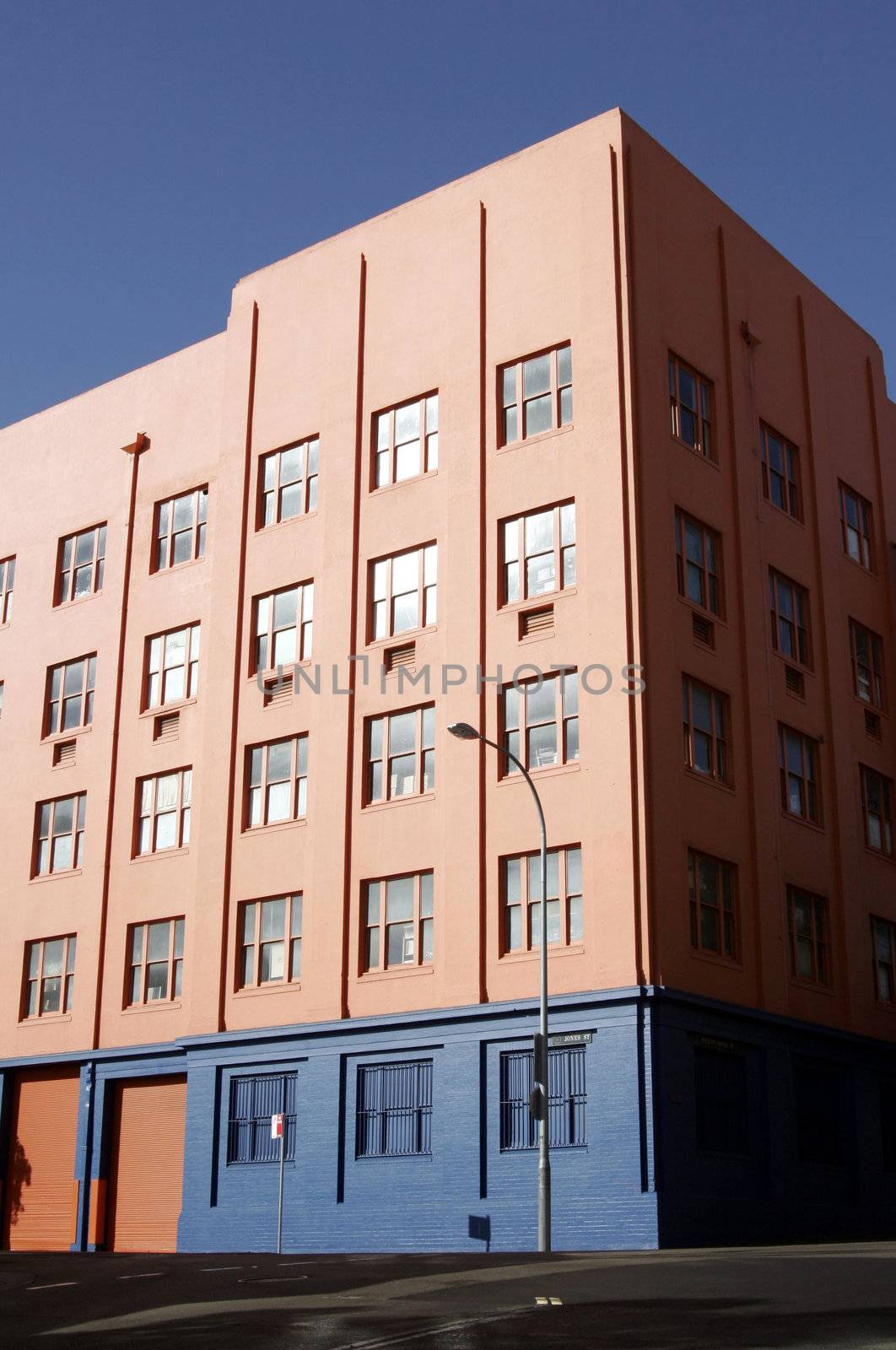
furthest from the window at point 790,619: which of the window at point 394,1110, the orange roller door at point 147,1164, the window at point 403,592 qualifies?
the orange roller door at point 147,1164

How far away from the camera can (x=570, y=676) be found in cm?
3528

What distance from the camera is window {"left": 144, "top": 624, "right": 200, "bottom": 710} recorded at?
1715 inches

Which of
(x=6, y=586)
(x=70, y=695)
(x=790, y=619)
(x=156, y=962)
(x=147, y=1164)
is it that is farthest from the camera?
(x=6, y=586)

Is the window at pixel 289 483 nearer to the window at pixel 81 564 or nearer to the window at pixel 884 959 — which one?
the window at pixel 81 564

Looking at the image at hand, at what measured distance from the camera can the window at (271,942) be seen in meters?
38.6

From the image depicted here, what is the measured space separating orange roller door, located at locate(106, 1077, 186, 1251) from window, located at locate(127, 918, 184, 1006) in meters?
2.21

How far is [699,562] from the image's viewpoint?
1478 inches

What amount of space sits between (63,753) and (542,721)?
55.0ft

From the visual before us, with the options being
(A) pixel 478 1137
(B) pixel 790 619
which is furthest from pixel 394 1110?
(B) pixel 790 619

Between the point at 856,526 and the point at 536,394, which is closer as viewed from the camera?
the point at 536,394

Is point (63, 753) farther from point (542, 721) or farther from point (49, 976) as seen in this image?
point (542, 721)

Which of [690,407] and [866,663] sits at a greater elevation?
[690,407]

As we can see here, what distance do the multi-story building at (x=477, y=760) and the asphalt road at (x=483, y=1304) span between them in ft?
29.6

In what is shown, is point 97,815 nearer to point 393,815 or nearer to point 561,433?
point 393,815
